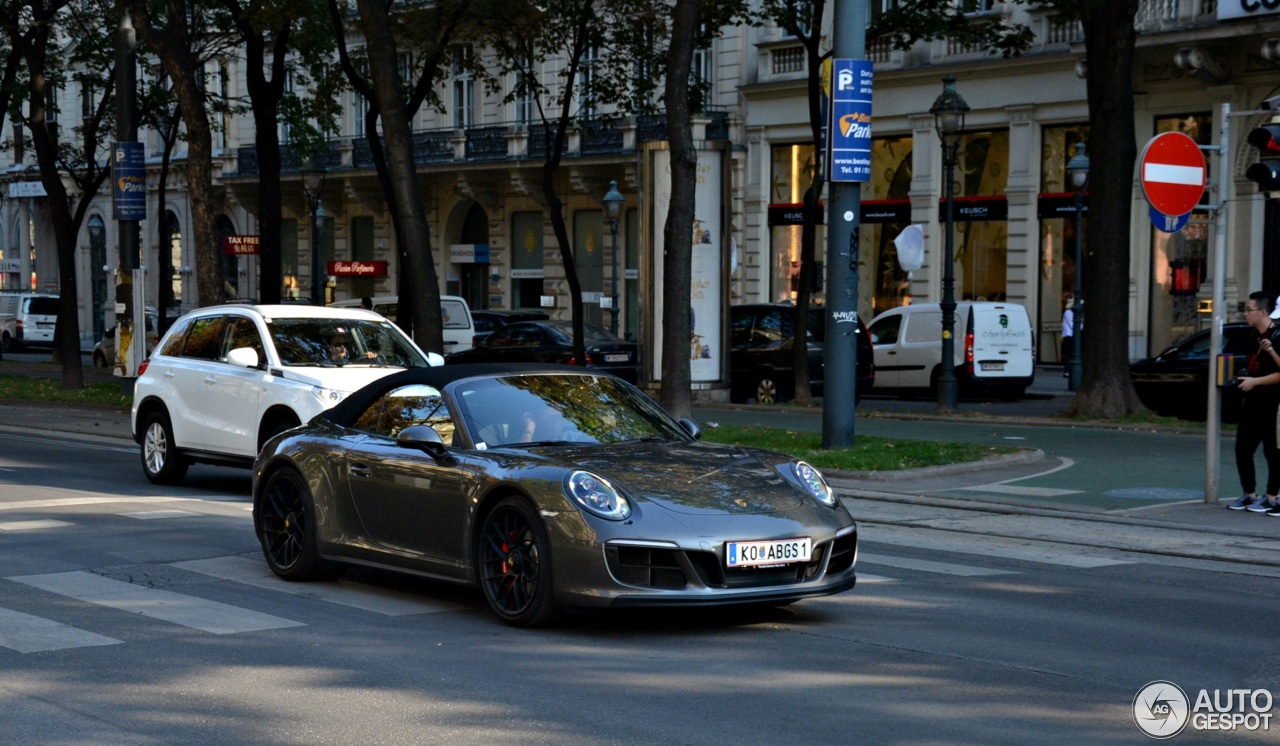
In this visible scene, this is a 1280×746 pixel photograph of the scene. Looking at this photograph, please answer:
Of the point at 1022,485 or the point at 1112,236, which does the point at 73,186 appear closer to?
the point at 1112,236

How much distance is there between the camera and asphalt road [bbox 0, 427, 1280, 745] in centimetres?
618

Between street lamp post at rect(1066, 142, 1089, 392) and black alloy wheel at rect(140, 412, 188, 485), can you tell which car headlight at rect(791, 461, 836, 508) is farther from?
street lamp post at rect(1066, 142, 1089, 392)

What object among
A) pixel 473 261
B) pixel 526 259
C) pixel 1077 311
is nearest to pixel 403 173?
pixel 1077 311

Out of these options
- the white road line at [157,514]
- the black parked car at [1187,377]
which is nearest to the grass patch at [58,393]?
the white road line at [157,514]

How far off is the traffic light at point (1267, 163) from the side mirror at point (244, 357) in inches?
331

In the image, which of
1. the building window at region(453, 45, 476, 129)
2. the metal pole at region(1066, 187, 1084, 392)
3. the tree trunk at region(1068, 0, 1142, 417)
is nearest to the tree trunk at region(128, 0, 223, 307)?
the tree trunk at region(1068, 0, 1142, 417)

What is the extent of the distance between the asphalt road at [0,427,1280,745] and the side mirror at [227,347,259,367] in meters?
3.71

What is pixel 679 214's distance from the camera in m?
19.3

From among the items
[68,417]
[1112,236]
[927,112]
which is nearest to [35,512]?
[68,417]

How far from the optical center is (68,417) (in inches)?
995

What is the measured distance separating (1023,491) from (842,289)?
133 inches

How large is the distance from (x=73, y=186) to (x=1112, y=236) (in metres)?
55.8

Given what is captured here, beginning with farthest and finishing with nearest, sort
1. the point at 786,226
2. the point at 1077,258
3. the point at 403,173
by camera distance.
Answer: the point at 786,226 < the point at 1077,258 < the point at 403,173

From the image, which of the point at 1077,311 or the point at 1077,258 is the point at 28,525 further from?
the point at 1077,258
